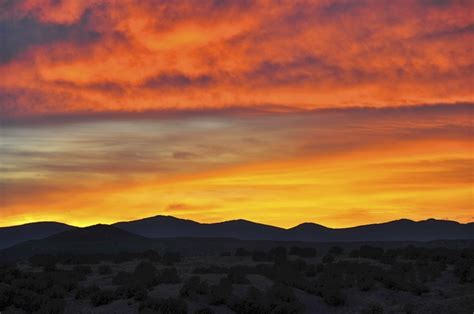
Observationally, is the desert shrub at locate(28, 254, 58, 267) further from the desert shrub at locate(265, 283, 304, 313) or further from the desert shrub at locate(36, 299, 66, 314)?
the desert shrub at locate(265, 283, 304, 313)

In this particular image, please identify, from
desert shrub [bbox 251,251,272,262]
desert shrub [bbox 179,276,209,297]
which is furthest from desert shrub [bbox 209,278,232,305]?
desert shrub [bbox 251,251,272,262]

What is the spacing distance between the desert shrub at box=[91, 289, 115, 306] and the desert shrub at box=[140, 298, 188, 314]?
2.98 meters

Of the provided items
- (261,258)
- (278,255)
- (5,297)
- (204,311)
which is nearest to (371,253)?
(278,255)

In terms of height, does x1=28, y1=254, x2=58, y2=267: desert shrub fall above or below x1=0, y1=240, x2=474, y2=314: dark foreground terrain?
above

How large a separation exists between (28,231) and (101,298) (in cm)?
12817

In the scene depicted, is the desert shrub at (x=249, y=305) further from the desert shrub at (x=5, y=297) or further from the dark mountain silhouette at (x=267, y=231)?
the dark mountain silhouette at (x=267, y=231)

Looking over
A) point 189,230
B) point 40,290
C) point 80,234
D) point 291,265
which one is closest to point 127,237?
point 80,234

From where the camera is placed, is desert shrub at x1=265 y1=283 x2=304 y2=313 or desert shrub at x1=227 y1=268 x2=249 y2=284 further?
desert shrub at x1=227 y1=268 x2=249 y2=284

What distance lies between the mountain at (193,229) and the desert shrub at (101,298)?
120324mm

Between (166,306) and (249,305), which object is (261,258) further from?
(166,306)

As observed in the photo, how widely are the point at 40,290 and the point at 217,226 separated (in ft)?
420

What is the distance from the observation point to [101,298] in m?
37.6

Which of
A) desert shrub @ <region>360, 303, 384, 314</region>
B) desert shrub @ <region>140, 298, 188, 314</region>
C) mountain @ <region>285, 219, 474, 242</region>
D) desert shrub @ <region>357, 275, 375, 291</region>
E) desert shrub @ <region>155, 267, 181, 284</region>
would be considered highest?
mountain @ <region>285, 219, 474, 242</region>

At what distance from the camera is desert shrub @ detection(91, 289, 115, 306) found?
37.4m
